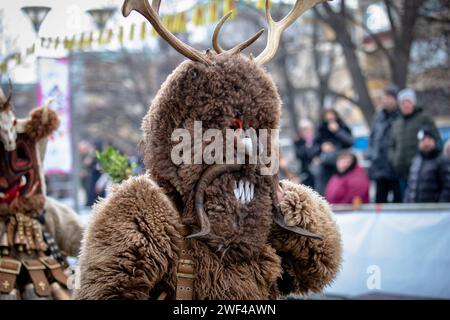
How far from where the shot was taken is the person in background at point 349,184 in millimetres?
9719

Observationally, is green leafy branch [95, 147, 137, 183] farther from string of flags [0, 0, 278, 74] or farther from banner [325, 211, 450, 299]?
banner [325, 211, 450, 299]

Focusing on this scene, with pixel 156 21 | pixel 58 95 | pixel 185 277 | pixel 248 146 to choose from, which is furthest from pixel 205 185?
pixel 58 95

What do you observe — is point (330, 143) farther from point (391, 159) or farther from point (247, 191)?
point (247, 191)

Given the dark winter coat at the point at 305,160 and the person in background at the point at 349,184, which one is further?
the dark winter coat at the point at 305,160

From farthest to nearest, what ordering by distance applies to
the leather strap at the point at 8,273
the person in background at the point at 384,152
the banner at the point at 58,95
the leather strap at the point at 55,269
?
the banner at the point at 58,95
the person in background at the point at 384,152
the leather strap at the point at 55,269
the leather strap at the point at 8,273

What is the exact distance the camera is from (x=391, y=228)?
26.3 ft

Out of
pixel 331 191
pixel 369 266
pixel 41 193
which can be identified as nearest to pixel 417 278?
pixel 369 266

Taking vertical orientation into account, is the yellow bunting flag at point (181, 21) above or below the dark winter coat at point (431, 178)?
above

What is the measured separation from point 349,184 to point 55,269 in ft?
14.5

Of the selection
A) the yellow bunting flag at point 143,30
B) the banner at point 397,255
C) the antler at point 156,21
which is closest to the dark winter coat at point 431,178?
the banner at point 397,255

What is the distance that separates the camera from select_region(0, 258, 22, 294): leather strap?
594 centimetres

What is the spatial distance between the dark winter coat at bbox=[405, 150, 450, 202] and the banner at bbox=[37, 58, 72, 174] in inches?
178

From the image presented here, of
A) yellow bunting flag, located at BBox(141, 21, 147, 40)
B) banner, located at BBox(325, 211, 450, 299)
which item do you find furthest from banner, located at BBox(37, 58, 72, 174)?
banner, located at BBox(325, 211, 450, 299)

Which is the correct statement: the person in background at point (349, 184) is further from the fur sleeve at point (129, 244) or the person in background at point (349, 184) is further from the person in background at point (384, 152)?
the fur sleeve at point (129, 244)
